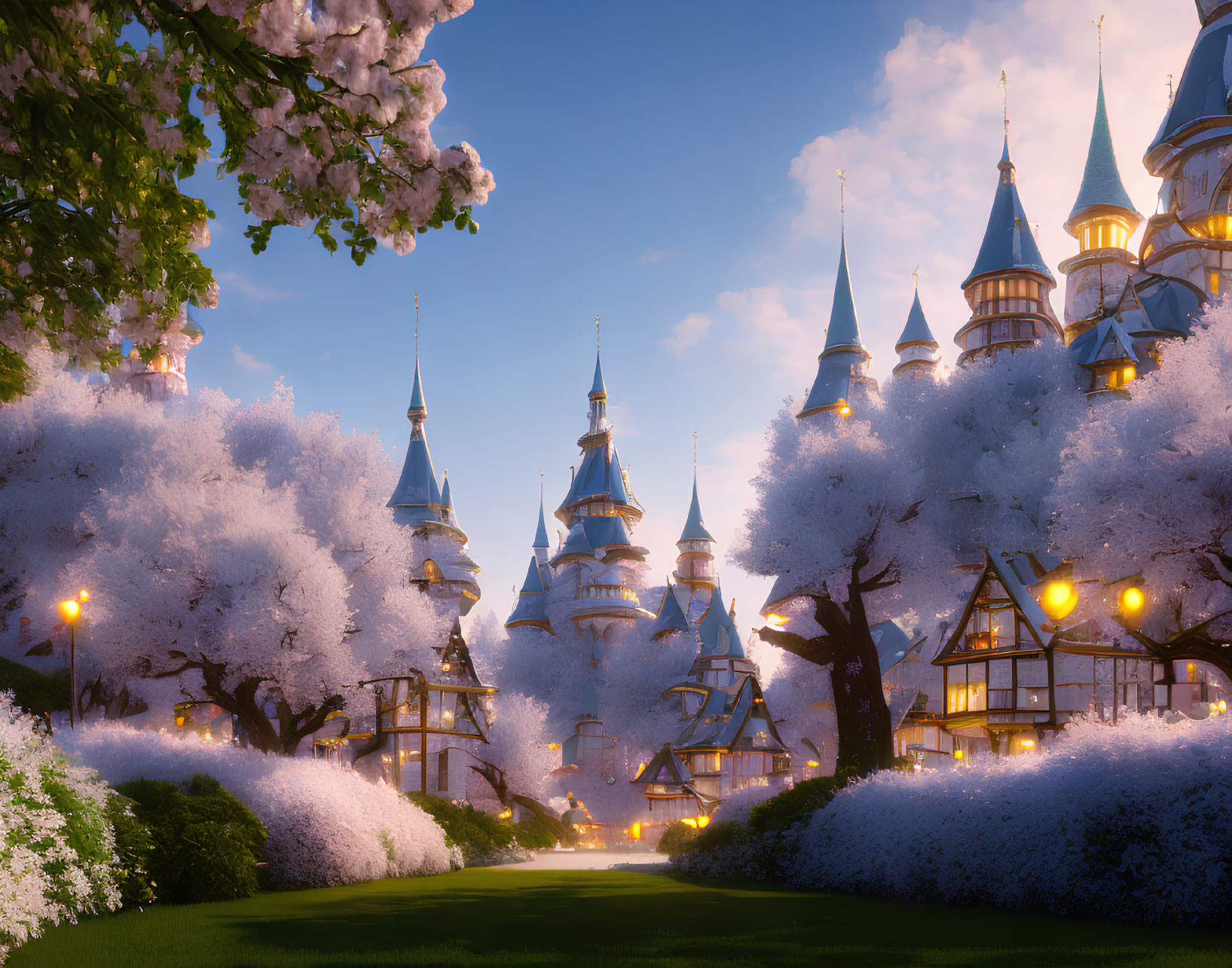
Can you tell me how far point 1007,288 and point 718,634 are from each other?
22.9 metres

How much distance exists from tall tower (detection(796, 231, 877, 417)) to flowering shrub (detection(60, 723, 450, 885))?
2641cm

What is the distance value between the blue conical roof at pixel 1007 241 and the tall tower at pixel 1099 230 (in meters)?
3.76

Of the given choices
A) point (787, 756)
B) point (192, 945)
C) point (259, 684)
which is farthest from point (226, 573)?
point (787, 756)

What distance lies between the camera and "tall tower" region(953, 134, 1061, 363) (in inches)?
1490

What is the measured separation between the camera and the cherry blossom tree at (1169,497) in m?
17.5

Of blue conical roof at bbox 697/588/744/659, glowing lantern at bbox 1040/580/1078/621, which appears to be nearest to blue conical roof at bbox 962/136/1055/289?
blue conical roof at bbox 697/588/744/659

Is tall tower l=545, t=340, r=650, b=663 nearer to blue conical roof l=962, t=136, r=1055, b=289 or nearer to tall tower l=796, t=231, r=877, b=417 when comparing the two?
tall tower l=796, t=231, r=877, b=417

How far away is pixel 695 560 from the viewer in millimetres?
63938

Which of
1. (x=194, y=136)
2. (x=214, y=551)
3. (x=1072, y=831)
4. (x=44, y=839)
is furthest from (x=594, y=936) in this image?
(x=214, y=551)

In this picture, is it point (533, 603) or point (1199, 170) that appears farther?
point (533, 603)

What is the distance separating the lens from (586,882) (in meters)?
19.4

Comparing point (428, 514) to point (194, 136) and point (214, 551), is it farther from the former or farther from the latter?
point (194, 136)

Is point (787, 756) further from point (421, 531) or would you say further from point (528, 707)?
point (421, 531)

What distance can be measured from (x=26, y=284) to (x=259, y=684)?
2122cm
